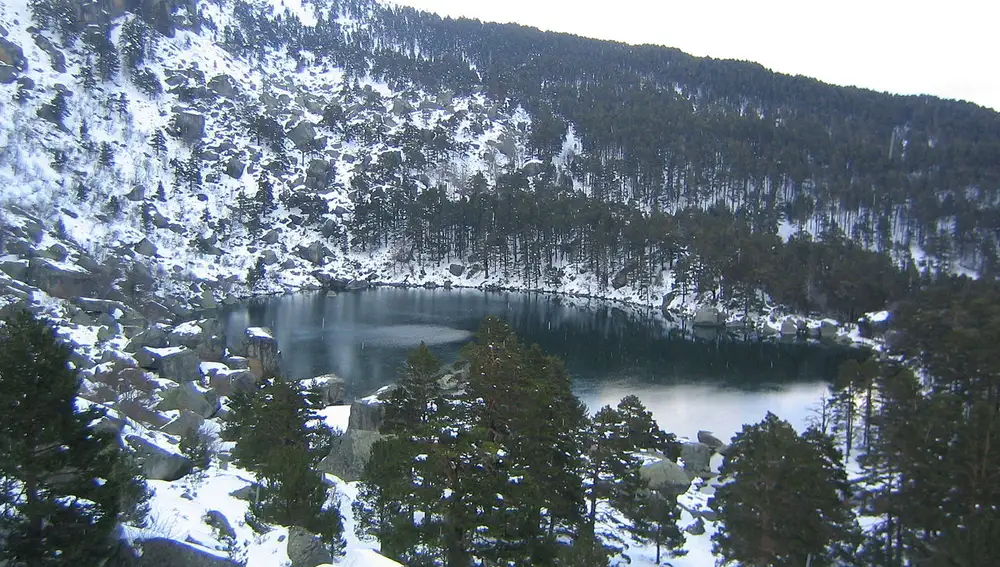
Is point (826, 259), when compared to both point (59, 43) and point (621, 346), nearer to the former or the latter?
point (621, 346)

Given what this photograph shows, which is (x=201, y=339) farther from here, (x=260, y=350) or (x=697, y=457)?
(x=697, y=457)

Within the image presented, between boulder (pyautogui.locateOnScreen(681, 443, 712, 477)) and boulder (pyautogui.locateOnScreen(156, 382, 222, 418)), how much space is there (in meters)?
30.9

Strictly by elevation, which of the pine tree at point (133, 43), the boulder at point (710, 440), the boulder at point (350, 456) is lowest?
the boulder at point (710, 440)

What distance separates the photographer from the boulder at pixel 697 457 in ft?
123

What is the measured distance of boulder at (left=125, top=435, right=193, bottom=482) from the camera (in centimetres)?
1950

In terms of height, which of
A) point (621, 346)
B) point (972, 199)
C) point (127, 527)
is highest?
point (972, 199)

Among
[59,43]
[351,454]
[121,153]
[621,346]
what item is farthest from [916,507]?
[59,43]

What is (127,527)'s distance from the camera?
11422 millimetres

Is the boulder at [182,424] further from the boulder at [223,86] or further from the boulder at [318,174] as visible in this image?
the boulder at [223,86]

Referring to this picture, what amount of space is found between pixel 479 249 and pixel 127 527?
379ft

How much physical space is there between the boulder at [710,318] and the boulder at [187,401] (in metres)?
70.9

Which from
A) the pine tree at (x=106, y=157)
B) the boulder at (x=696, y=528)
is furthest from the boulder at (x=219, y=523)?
the pine tree at (x=106, y=157)

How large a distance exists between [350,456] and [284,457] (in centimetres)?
858

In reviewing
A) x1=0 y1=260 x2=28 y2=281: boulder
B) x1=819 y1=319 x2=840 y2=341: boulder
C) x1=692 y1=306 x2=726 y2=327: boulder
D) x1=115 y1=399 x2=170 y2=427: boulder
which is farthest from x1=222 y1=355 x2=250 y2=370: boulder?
x1=819 y1=319 x2=840 y2=341: boulder
